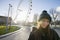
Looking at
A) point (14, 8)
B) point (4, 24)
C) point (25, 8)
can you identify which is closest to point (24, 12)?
point (25, 8)

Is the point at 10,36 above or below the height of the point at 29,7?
below

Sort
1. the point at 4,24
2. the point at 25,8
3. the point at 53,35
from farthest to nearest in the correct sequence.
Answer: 1. the point at 4,24
2. the point at 25,8
3. the point at 53,35

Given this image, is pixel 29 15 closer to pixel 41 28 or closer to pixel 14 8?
pixel 14 8

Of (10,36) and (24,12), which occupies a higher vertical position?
(24,12)

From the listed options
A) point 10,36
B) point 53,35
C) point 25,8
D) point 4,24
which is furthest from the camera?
point 10,36

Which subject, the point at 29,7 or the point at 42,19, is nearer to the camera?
the point at 42,19

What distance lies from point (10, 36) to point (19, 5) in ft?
2.14

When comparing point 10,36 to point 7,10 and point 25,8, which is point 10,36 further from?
point 25,8

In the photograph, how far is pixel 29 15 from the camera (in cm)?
187

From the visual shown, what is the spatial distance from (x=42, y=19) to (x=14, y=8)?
1143mm

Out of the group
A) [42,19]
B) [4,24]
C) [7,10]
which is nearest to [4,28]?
[4,24]

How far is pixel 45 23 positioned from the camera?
86 cm

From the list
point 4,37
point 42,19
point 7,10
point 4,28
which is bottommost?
point 4,37

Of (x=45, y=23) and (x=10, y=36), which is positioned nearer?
(x=45, y=23)
